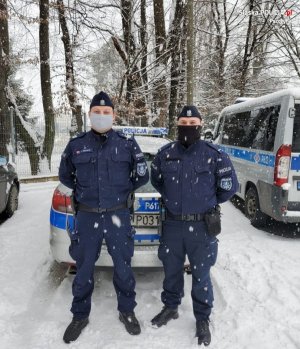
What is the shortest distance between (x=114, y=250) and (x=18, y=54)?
10.5 m

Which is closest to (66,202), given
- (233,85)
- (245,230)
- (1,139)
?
(245,230)

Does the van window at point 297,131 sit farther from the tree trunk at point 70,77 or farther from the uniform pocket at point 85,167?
the tree trunk at point 70,77

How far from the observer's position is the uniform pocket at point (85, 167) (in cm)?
307

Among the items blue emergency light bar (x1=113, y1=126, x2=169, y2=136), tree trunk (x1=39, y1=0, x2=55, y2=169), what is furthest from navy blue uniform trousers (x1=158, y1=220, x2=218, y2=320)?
tree trunk (x1=39, y1=0, x2=55, y2=169)

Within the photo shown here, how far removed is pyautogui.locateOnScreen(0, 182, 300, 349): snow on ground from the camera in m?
3.10

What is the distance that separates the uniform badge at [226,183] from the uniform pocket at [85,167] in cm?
104

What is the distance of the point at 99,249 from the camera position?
3.21 meters

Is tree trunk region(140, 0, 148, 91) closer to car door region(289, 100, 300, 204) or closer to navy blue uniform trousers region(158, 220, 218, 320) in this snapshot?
car door region(289, 100, 300, 204)

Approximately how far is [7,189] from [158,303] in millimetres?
4153

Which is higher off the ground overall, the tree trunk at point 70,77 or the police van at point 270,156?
the tree trunk at point 70,77

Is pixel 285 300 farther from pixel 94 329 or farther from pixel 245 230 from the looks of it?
pixel 245 230

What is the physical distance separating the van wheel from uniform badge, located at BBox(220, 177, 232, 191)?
11.7ft

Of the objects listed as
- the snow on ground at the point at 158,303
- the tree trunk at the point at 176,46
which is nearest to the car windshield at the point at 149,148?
the snow on ground at the point at 158,303

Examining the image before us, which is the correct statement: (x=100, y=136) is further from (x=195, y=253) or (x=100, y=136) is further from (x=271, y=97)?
(x=271, y=97)
